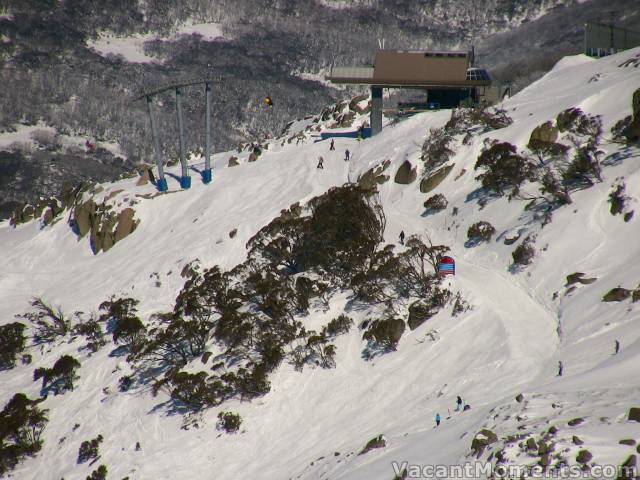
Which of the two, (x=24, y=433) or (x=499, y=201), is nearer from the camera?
(x=24, y=433)

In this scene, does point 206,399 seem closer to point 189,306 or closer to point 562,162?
point 189,306

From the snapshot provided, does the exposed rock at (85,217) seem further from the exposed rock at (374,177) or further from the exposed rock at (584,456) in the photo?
the exposed rock at (584,456)

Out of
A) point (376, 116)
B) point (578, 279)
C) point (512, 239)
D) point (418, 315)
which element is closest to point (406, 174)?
point (512, 239)

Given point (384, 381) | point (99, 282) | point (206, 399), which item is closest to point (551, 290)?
point (384, 381)

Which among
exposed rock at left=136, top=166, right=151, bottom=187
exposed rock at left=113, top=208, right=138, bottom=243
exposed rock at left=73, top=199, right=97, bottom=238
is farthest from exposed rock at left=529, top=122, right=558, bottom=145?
exposed rock at left=73, top=199, right=97, bottom=238

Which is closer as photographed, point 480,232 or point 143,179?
point 480,232

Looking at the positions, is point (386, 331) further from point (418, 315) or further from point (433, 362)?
point (433, 362)
